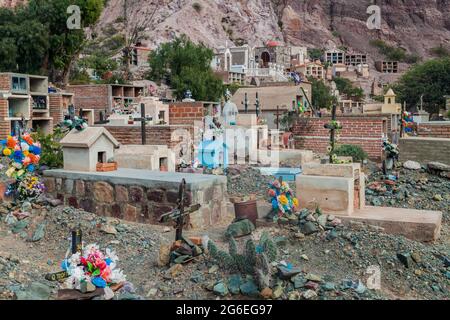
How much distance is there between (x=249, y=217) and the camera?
855 cm

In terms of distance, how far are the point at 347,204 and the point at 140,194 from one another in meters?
3.58

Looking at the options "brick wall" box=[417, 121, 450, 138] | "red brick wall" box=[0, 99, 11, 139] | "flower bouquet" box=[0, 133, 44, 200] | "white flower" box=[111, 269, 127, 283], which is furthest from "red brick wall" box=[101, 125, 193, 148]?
"brick wall" box=[417, 121, 450, 138]

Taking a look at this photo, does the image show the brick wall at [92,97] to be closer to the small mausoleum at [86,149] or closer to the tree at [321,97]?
the small mausoleum at [86,149]

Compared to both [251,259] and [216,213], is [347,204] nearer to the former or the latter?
[216,213]

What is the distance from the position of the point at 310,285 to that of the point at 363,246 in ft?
6.39

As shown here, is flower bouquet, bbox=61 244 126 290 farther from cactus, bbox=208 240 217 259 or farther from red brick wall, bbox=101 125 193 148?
red brick wall, bbox=101 125 193 148

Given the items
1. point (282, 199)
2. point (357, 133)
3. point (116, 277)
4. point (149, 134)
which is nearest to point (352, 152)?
point (357, 133)

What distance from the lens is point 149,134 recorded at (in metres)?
14.1

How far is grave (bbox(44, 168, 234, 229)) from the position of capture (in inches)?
335

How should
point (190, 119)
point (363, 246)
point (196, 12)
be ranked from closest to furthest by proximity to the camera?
point (363, 246), point (190, 119), point (196, 12)

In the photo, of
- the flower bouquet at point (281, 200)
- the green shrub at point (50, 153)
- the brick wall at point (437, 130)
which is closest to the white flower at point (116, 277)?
the flower bouquet at point (281, 200)

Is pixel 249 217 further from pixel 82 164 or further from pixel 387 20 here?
pixel 387 20

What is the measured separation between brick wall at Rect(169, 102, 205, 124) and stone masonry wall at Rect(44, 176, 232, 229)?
23.7 ft

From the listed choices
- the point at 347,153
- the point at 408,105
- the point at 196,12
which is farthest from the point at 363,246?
the point at 196,12
